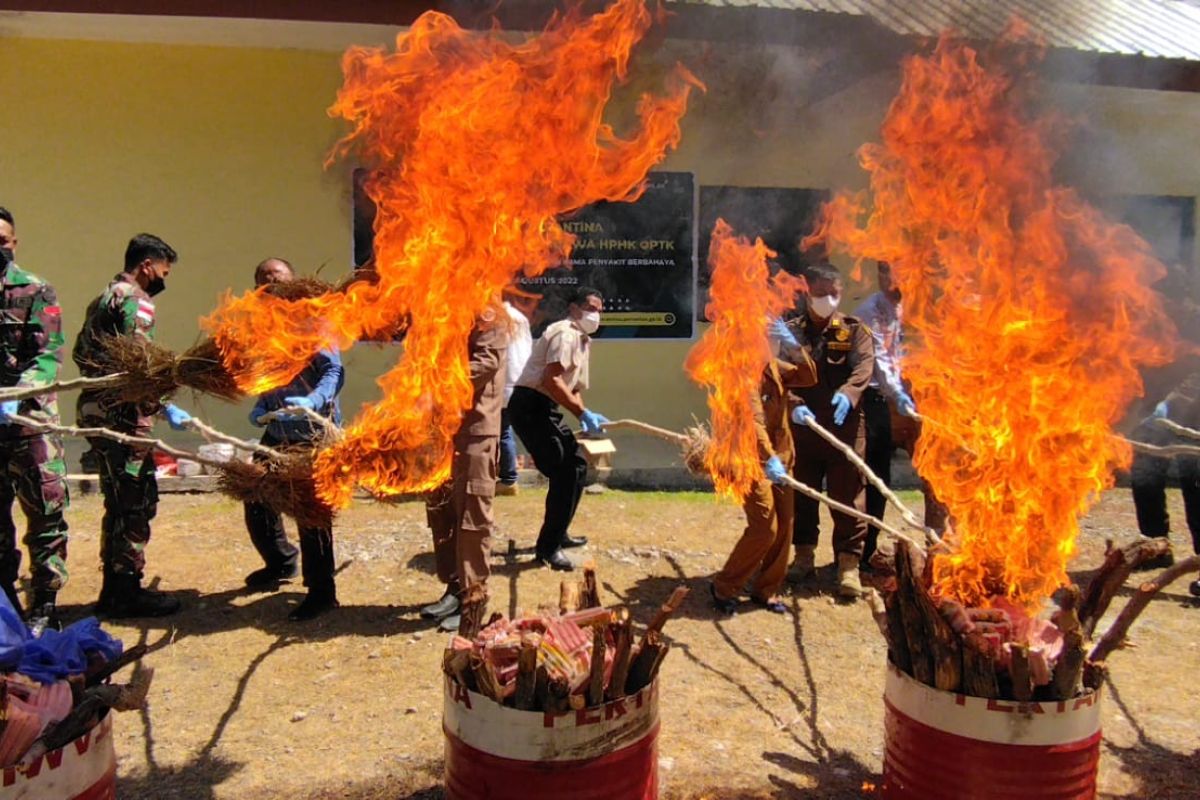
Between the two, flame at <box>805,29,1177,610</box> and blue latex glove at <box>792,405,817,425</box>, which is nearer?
flame at <box>805,29,1177,610</box>

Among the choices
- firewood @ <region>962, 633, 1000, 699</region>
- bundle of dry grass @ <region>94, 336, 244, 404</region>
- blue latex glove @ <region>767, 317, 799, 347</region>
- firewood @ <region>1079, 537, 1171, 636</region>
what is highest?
blue latex glove @ <region>767, 317, 799, 347</region>

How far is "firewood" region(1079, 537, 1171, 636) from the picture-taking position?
3.19 metres

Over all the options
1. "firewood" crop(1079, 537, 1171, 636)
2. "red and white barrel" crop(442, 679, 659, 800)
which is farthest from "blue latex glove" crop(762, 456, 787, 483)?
"red and white barrel" crop(442, 679, 659, 800)

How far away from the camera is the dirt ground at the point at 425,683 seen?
3.78m

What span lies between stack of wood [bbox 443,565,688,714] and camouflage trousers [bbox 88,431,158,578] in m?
3.03

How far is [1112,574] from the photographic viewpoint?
323 centimetres

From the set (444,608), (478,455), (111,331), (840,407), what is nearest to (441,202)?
(478,455)

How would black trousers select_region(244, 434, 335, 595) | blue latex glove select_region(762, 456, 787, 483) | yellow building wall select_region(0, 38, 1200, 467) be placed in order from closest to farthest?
blue latex glove select_region(762, 456, 787, 483) → black trousers select_region(244, 434, 335, 595) → yellow building wall select_region(0, 38, 1200, 467)

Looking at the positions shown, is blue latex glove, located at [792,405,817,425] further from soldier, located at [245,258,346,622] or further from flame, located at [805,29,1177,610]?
soldier, located at [245,258,346,622]

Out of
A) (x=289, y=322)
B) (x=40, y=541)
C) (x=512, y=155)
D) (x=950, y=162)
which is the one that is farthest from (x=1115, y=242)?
(x=40, y=541)

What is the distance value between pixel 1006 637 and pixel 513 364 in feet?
16.4

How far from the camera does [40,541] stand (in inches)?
194

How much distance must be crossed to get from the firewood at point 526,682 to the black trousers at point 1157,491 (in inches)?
223

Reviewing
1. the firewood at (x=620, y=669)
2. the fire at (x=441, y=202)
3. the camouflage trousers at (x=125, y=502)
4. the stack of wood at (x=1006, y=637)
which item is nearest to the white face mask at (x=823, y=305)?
the fire at (x=441, y=202)
